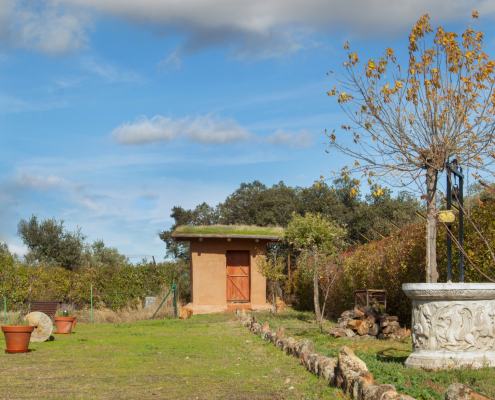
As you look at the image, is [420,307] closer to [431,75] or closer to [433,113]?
[433,113]

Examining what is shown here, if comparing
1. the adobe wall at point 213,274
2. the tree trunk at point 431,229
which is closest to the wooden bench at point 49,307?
the adobe wall at point 213,274

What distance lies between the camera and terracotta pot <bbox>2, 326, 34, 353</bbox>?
9.62 m

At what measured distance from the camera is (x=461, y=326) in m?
6.27

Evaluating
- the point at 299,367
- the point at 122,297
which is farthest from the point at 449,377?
the point at 122,297

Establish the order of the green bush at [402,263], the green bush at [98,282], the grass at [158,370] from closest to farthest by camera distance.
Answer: the grass at [158,370] → the green bush at [402,263] → the green bush at [98,282]

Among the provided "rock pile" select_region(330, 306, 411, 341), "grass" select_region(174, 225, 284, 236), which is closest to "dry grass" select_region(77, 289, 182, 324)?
"grass" select_region(174, 225, 284, 236)

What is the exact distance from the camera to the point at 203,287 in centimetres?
2044

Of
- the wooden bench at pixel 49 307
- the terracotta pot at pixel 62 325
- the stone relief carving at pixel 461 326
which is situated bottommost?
the terracotta pot at pixel 62 325

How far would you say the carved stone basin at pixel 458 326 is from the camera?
6.20 meters

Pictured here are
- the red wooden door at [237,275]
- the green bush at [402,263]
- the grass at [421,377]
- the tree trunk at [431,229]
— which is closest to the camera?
the grass at [421,377]

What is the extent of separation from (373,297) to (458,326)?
22.7ft

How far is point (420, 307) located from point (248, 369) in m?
2.83

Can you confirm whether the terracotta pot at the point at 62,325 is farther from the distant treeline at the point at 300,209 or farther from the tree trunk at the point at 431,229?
the distant treeline at the point at 300,209

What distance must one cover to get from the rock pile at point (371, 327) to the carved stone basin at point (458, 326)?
16.0 feet
